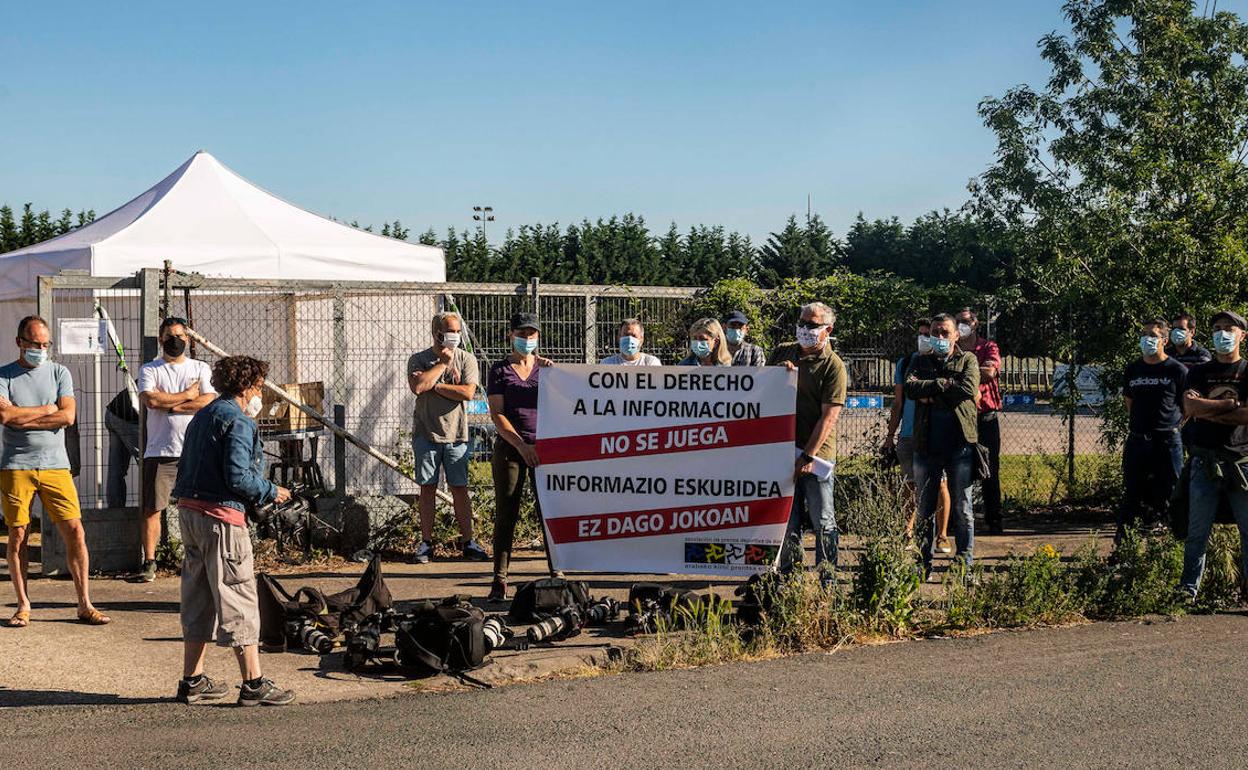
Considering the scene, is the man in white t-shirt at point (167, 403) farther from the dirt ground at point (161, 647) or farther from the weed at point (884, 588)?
the weed at point (884, 588)

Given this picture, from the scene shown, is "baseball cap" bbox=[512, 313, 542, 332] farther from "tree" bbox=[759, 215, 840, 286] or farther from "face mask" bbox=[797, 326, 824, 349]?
"tree" bbox=[759, 215, 840, 286]

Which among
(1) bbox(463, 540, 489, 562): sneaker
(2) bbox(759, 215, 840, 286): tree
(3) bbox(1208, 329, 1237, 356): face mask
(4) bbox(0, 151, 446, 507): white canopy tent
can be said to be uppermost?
(2) bbox(759, 215, 840, 286): tree

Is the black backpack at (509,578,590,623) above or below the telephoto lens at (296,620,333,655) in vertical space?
above

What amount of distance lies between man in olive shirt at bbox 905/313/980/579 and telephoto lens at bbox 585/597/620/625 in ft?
8.28

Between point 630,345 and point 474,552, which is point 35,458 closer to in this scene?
point 474,552

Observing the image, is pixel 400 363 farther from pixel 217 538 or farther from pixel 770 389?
pixel 217 538

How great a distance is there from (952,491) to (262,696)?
5353mm

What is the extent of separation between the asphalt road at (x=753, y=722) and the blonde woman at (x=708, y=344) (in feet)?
9.15

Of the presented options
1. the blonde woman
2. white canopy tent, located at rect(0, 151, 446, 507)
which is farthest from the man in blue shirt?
white canopy tent, located at rect(0, 151, 446, 507)

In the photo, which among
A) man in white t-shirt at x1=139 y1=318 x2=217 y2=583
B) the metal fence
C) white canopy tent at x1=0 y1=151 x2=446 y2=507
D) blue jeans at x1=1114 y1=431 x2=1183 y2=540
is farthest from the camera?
white canopy tent at x1=0 y1=151 x2=446 y2=507

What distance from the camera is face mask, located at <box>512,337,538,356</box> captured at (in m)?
8.87

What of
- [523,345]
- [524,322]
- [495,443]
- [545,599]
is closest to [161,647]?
[545,599]

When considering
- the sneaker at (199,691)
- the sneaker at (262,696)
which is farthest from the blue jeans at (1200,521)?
the sneaker at (199,691)

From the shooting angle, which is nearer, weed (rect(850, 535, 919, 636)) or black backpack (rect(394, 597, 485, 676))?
black backpack (rect(394, 597, 485, 676))
